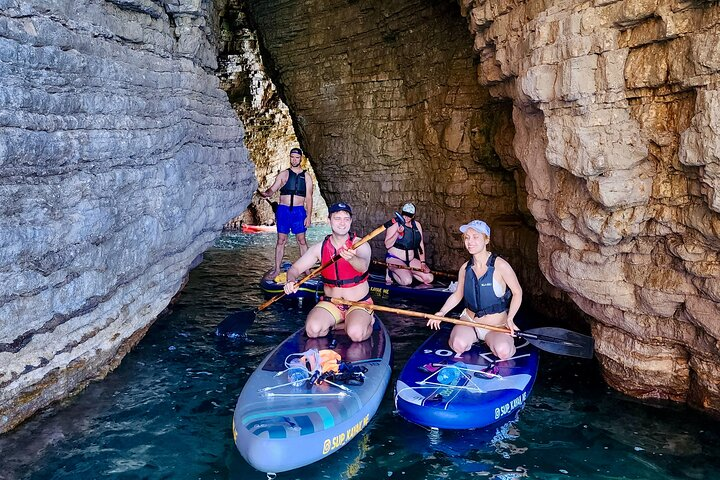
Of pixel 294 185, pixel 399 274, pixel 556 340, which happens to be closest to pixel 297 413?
pixel 556 340

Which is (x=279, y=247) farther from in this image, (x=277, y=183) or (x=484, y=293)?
(x=484, y=293)

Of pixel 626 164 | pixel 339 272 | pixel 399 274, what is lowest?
pixel 399 274

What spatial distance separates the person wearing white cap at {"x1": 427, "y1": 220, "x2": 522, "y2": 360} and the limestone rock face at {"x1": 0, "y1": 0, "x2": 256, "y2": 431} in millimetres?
2720

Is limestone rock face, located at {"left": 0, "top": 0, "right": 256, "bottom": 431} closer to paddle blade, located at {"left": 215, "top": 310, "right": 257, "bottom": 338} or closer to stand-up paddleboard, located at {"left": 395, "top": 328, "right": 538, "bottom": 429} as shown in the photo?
paddle blade, located at {"left": 215, "top": 310, "right": 257, "bottom": 338}

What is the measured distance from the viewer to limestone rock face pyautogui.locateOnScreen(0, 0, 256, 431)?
3.52 m

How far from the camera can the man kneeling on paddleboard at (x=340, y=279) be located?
530cm

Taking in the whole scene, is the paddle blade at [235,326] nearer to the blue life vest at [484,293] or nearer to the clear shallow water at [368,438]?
the clear shallow water at [368,438]

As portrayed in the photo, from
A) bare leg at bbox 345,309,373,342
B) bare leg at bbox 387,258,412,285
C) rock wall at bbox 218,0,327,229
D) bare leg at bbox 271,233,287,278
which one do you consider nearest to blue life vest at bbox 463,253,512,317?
bare leg at bbox 345,309,373,342

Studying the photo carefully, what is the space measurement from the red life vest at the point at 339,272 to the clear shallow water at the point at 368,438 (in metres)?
0.98

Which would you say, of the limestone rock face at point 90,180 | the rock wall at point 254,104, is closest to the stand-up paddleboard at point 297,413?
the limestone rock face at point 90,180

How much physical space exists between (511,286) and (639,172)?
4.79ft

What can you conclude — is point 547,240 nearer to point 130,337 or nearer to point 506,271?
point 506,271

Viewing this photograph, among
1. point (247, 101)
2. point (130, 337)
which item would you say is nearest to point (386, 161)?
point (130, 337)

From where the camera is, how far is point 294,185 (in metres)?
8.49
